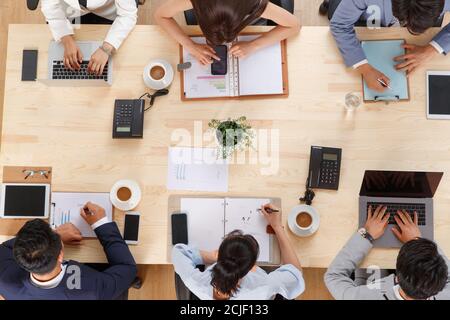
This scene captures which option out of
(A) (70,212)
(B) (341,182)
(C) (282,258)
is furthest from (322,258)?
(A) (70,212)

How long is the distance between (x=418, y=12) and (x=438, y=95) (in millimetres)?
378

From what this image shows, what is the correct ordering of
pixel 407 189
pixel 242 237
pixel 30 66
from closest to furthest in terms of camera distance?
pixel 242 237, pixel 407 189, pixel 30 66

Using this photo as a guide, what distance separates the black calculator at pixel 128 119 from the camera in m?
1.74

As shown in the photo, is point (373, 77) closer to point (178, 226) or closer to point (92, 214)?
point (178, 226)

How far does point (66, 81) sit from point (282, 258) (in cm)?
111

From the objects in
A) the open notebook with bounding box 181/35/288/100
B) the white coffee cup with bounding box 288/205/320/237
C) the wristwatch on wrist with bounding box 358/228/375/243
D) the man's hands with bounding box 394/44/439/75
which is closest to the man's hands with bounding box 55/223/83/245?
the open notebook with bounding box 181/35/288/100

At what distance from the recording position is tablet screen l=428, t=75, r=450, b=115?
1733mm

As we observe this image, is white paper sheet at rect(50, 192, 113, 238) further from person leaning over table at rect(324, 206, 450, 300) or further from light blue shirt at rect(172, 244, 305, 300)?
person leaning over table at rect(324, 206, 450, 300)

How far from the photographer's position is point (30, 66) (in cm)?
180

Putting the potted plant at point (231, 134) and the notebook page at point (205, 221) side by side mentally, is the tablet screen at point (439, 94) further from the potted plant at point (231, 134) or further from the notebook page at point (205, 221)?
the notebook page at point (205, 221)

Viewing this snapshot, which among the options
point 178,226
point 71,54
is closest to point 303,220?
point 178,226

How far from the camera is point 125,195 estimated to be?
1.73 metres

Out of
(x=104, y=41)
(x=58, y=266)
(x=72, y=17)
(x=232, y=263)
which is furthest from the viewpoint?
(x=72, y=17)
